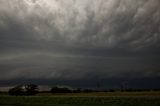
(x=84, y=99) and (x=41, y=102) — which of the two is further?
(x=41, y=102)

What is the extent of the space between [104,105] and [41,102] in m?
14.1

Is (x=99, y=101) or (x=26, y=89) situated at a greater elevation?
(x=26, y=89)

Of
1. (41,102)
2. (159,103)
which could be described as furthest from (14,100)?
(159,103)

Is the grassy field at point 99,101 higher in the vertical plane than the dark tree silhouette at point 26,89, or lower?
lower

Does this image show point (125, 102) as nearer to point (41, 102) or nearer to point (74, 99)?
point (74, 99)

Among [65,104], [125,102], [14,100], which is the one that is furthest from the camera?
[14,100]

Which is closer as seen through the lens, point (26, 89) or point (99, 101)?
point (99, 101)

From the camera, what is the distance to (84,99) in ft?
179

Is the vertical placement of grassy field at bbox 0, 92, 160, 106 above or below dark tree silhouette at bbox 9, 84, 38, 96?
below

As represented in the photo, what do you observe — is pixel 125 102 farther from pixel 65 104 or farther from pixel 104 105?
pixel 65 104

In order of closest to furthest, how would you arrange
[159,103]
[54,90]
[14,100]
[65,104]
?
1. [159,103]
2. [65,104]
3. [14,100]
4. [54,90]

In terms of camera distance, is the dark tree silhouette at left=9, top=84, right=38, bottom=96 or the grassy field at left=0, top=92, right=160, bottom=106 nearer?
the grassy field at left=0, top=92, right=160, bottom=106

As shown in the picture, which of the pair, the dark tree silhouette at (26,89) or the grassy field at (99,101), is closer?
the grassy field at (99,101)

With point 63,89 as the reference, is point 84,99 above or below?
below
